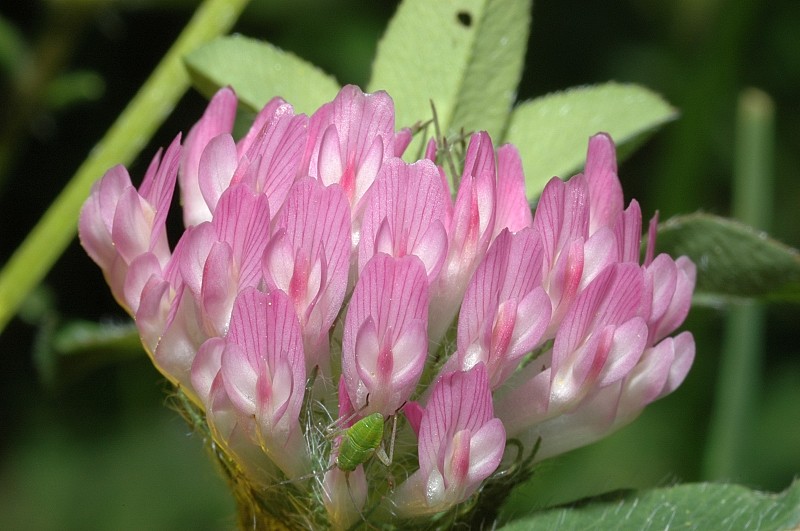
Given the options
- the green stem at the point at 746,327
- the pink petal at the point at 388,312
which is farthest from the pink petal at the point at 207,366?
the green stem at the point at 746,327

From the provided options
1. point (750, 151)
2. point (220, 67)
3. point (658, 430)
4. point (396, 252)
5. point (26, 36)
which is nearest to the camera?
point (396, 252)

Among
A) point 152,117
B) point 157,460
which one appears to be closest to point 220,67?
point 152,117

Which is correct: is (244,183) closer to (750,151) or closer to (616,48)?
(750,151)

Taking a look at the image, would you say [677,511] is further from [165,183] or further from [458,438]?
[165,183]

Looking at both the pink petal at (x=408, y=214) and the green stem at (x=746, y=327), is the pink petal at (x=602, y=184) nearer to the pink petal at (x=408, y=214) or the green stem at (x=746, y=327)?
the pink petal at (x=408, y=214)

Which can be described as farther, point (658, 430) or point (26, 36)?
point (658, 430)

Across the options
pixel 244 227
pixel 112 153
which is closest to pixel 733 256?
pixel 244 227

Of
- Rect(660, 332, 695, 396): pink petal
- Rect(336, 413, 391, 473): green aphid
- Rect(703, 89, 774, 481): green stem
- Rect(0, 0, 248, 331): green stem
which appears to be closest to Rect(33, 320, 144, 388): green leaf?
Rect(0, 0, 248, 331): green stem
